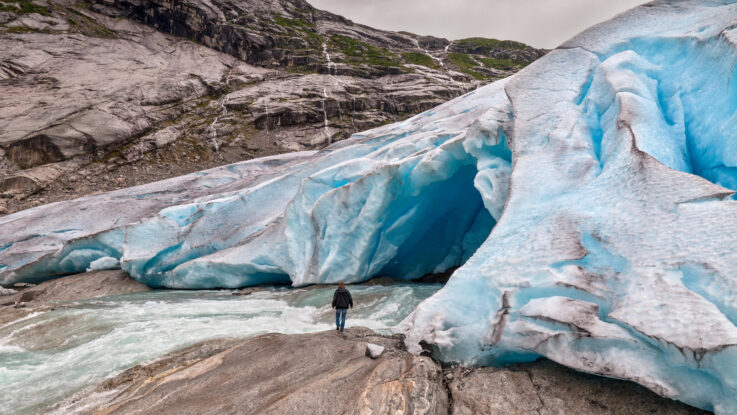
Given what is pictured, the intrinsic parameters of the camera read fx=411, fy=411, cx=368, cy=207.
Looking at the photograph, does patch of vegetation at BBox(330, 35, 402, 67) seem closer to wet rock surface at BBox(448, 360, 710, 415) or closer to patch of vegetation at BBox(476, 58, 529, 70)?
patch of vegetation at BBox(476, 58, 529, 70)

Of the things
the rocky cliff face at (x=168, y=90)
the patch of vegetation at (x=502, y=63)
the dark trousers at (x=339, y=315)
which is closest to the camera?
the dark trousers at (x=339, y=315)

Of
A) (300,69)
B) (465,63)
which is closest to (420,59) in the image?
(465,63)

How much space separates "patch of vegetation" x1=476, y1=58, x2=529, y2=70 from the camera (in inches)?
2398

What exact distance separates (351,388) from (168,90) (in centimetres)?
4015

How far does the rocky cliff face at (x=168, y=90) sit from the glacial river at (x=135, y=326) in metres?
21.9

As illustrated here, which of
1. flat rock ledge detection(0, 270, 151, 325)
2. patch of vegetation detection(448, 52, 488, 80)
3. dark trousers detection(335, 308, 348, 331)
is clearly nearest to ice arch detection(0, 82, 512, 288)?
flat rock ledge detection(0, 270, 151, 325)

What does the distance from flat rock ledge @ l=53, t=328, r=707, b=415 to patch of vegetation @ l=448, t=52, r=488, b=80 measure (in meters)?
52.5

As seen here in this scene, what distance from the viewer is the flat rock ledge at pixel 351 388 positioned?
11.9 feet

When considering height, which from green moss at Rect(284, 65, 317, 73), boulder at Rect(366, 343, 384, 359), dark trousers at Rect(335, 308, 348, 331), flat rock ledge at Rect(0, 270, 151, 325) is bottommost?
flat rock ledge at Rect(0, 270, 151, 325)

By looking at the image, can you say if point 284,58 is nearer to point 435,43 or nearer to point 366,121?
point 366,121

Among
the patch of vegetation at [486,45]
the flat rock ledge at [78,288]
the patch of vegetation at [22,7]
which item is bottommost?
the flat rock ledge at [78,288]

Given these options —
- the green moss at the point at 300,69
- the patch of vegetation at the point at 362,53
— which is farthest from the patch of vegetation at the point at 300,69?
the patch of vegetation at the point at 362,53

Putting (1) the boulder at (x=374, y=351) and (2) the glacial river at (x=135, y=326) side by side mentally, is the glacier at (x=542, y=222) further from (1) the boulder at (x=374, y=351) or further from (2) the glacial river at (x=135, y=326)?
(2) the glacial river at (x=135, y=326)

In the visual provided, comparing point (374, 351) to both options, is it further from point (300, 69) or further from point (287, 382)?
point (300, 69)
